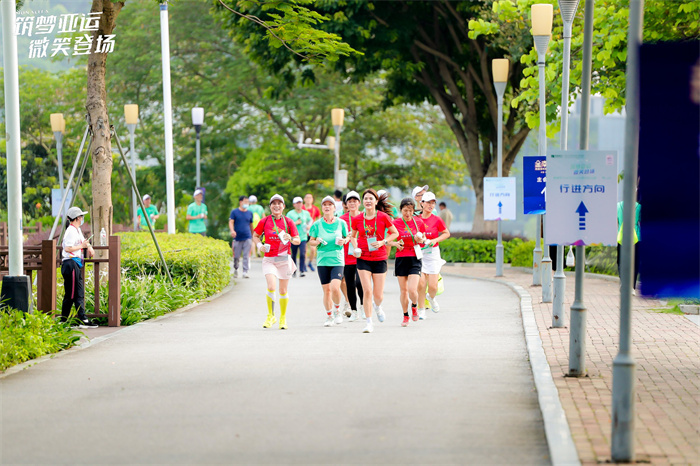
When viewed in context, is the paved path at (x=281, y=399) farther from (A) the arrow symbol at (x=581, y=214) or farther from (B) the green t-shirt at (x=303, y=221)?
(B) the green t-shirt at (x=303, y=221)

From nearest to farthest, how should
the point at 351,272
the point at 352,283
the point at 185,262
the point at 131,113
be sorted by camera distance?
1. the point at 351,272
2. the point at 352,283
3. the point at 185,262
4. the point at 131,113

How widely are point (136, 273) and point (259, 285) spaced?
217 inches

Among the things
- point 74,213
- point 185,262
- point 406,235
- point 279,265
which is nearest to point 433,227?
point 406,235

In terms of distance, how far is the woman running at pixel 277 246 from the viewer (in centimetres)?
1491

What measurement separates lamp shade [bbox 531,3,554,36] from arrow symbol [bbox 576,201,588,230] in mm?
10360

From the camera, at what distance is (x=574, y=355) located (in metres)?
10.4

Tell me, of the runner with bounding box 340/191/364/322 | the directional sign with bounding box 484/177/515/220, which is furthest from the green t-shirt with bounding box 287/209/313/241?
the runner with bounding box 340/191/364/322

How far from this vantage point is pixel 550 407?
8625 millimetres

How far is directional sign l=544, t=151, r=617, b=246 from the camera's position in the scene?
964cm

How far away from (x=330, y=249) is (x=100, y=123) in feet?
17.4

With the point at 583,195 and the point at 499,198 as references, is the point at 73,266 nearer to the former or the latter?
the point at 583,195

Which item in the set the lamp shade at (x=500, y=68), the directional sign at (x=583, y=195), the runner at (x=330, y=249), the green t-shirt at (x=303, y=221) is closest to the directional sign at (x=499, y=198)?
the lamp shade at (x=500, y=68)

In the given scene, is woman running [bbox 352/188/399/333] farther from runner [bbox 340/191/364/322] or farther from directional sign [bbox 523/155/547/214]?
directional sign [bbox 523/155/547/214]

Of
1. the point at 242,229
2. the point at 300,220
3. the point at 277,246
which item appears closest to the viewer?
the point at 277,246
